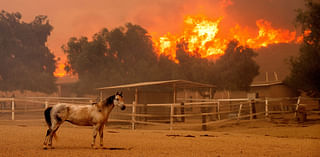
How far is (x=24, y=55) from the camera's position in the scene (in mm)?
43969

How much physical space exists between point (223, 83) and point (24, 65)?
3196 cm

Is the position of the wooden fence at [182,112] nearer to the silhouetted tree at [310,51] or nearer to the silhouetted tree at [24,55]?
the silhouetted tree at [310,51]

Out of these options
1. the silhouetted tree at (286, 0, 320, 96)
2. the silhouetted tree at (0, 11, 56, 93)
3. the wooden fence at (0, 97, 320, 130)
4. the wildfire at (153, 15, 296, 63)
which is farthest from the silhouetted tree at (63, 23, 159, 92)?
the silhouetted tree at (286, 0, 320, 96)

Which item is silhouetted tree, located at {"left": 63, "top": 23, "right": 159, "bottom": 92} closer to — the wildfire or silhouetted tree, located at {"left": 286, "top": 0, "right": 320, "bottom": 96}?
the wildfire

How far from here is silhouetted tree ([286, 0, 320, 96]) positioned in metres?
18.5

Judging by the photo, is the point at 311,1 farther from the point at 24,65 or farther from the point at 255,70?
the point at 24,65

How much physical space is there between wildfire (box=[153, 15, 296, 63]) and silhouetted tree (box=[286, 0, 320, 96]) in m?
12.3

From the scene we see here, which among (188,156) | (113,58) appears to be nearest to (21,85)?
(113,58)

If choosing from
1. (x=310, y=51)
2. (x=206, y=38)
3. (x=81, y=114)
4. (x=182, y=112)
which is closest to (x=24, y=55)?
(x=206, y=38)

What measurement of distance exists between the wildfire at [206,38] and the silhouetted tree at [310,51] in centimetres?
1233

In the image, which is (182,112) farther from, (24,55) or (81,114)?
(24,55)

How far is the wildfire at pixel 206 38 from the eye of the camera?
35.1 m

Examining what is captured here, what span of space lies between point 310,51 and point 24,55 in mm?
41145

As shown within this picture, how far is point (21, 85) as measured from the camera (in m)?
39.7
